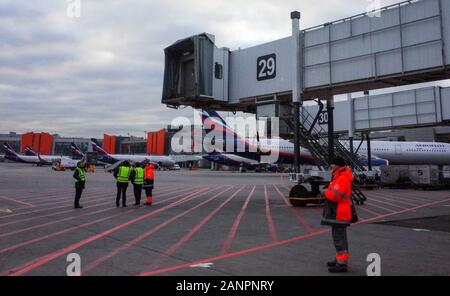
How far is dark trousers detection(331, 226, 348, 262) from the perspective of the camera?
6251mm

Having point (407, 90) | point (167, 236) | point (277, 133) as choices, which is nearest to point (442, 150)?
point (407, 90)

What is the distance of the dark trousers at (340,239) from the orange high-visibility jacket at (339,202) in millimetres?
142

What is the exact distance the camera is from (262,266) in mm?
6430

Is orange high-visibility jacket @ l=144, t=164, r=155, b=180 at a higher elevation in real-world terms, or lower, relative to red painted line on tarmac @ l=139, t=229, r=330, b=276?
higher

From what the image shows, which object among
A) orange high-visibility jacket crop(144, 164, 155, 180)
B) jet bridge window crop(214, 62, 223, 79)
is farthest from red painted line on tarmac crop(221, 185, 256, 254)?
jet bridge window crop(214, 62, 223, 79)

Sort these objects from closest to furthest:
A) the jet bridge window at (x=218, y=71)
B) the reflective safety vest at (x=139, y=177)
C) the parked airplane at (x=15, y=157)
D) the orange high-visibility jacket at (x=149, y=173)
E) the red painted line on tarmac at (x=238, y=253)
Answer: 1. the red painted line on tarmac at (x=238, y=253)
2. the reflective safety vest at (x=139, y=177)
3. the orange high-visibility jacket at (x=149, y=173)
4. the jet bridge window at (x=218, y=71)
5. the parked airplane at (x=15, y=157)

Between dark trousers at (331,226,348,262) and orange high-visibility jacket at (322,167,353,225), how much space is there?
0.14 metres

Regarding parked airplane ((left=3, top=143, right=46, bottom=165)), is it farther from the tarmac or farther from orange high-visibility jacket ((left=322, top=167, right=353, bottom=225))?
orange high-visibility jacket ((left=322, top=167, right=353, bottom=225))

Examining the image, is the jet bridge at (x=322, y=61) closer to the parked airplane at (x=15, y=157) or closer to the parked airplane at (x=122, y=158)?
the parked airplane at (x=122, y=158)

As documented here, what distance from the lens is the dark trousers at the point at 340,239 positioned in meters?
6.25


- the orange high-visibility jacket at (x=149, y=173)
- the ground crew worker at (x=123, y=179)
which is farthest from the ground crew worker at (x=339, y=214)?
the orange high-visibility jacket at (x=149, y=173)

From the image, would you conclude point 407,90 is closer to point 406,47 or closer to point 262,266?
point 406,47

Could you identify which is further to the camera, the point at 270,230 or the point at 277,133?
the point at 277,133
